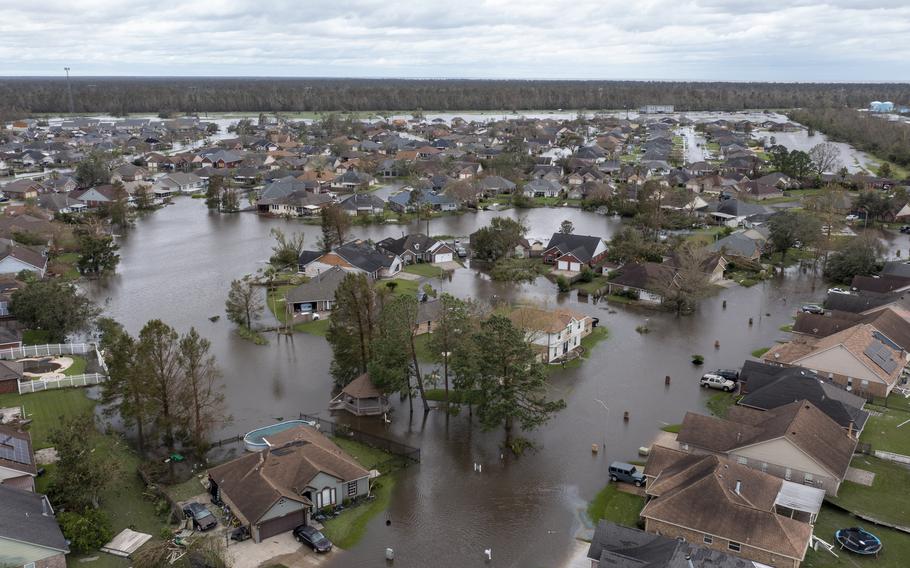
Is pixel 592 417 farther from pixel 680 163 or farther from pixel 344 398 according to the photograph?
pixel 680 163

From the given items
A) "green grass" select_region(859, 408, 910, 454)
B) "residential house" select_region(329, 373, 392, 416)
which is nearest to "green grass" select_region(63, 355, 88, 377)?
"residential house" select_region(329, 373, 392, 416)

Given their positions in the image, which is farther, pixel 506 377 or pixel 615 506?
pixel 506 377

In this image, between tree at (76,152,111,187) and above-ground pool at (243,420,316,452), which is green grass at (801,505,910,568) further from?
tree at (76,152,111,187)

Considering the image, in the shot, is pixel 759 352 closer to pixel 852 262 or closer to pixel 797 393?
pixel 797 393

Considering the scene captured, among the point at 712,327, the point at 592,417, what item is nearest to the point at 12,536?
the point at 592,417

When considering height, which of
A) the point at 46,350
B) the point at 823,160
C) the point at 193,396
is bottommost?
the point at 46,350

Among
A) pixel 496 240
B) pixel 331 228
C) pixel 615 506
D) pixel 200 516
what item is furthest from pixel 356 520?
pixel 331 228
